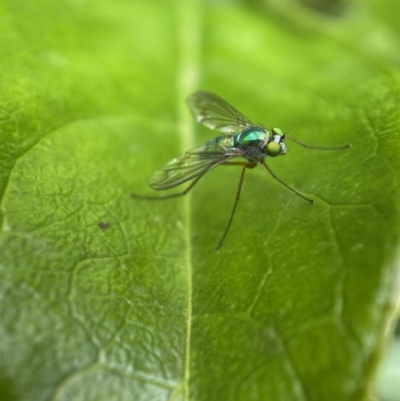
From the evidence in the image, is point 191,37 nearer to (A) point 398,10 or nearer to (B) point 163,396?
(A) point 398,10

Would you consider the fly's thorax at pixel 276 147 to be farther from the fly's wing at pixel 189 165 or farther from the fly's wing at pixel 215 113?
the fly's wing at pixel 215 113

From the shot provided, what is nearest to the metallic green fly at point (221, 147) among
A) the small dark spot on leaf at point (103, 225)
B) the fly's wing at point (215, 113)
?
the fly's wing at point (215, 113)

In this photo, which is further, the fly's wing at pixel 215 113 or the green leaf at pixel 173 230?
the fly's wing at pixel 215 113

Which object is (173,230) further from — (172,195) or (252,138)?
(252,138)

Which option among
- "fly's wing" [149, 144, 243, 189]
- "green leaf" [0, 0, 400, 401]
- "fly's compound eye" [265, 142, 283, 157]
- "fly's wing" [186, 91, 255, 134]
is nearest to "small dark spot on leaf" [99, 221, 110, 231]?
"green leaf" [0, 0, 400, 401]

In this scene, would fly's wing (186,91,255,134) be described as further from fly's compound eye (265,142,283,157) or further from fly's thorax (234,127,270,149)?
fly's compound eye (265,142,283,157)

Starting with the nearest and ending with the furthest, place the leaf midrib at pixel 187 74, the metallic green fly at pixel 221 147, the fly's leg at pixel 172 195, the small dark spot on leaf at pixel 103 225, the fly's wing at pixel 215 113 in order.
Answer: the small dark spot on leaf at pixel 103 225
the leaf midrib at pixel 187 74
the fly's leg at pixel 172 195
the metallic green fly at pixel 221 147
the fly's wing at pixel 215 113
